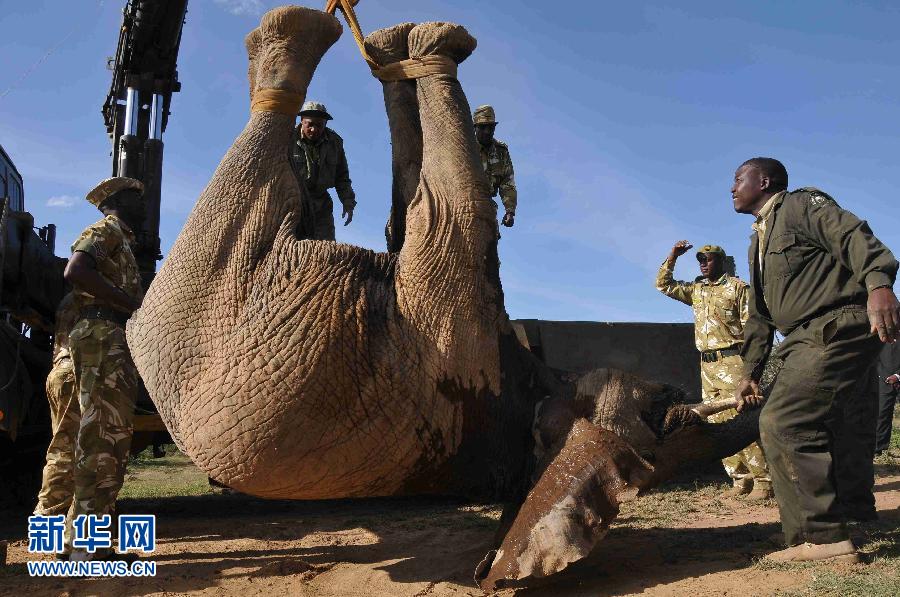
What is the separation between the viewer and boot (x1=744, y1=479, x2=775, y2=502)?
19.8 ft

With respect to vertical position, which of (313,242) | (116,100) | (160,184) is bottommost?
(313,242)

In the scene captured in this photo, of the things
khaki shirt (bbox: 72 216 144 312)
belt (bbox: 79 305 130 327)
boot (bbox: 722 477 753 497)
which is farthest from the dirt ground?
khaki shirt (bbox: 72 216 144 312)

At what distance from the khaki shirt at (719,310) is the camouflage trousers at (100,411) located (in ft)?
16.3

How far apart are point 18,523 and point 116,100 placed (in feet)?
22.5

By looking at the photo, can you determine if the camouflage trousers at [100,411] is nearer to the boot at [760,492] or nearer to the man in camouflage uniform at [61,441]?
the man in camouflage uniform at [61,441]

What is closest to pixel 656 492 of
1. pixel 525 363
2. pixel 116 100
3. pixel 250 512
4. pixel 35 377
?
A: pixel 525 363

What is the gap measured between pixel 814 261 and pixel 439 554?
2744mm

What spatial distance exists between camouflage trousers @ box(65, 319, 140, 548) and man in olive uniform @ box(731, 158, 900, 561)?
3.67 m

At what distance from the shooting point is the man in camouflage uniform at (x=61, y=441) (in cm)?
487

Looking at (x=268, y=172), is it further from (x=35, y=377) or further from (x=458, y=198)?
(x=35, y=377)

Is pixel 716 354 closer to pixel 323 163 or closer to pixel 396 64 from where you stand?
pixel 323 163

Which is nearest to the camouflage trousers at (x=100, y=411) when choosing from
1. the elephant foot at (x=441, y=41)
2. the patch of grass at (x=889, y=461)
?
the elephant foot at (x=441, y=41)

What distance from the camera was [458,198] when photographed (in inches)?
142

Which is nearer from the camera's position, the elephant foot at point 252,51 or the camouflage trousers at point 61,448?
the elephant foot at point 252,51
